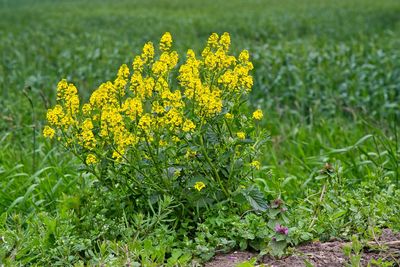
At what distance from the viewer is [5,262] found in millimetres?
3213

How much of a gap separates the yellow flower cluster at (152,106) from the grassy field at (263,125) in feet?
1.15

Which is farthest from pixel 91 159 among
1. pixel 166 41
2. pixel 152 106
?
pixel 166 41

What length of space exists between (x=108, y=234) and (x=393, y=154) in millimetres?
2138

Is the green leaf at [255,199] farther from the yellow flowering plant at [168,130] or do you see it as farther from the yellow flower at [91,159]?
the yellow flower at [91,159]

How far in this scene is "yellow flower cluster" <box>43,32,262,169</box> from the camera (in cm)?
334

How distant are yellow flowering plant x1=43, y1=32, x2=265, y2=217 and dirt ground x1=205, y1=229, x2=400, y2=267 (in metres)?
0.32

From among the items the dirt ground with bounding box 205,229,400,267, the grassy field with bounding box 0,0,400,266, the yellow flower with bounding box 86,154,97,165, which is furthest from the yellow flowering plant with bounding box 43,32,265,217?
the dirt ground with bounding box 205,229,400,267

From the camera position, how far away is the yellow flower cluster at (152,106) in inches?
132

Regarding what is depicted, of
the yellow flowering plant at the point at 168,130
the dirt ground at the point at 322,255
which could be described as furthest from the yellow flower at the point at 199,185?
the dirt ground at the point at 322,255

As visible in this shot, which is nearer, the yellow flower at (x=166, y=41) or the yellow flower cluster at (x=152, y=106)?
the yellow flower cluster at (x=152, y=106)

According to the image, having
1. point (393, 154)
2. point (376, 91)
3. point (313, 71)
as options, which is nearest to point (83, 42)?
point (313, 71)

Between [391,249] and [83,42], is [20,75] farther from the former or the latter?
[391,249]

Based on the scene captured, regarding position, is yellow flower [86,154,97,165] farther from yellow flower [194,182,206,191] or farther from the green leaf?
the green leaf

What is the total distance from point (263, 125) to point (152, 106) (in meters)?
3.61
